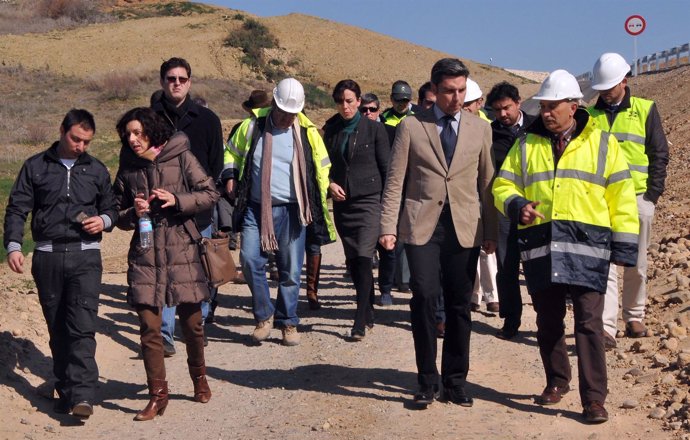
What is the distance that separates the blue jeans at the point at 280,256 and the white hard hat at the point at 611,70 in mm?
2630

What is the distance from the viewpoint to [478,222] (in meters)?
6.99

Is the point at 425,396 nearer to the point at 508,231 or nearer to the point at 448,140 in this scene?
the point at 448,140

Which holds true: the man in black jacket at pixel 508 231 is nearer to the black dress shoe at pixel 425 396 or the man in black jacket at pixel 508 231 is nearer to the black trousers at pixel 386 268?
the black trousers at pixel 386 268

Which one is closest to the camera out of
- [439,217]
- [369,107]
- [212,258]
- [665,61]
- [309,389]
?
[439,217]

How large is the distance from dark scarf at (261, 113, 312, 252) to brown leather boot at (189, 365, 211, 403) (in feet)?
5.55

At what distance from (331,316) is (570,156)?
4.27 metres

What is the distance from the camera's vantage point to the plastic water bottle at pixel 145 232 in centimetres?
698

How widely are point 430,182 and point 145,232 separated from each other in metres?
1.80

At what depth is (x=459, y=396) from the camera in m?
7.06

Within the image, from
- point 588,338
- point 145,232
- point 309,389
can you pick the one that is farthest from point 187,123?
point 588,338

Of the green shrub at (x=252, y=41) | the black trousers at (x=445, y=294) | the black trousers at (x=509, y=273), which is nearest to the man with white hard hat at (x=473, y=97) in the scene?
the black trousers at (x=509, y=273)

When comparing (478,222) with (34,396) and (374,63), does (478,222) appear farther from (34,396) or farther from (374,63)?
(374,63)

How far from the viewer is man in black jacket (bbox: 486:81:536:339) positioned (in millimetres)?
8898

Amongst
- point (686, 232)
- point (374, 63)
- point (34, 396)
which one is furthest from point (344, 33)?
point (34, 396)
